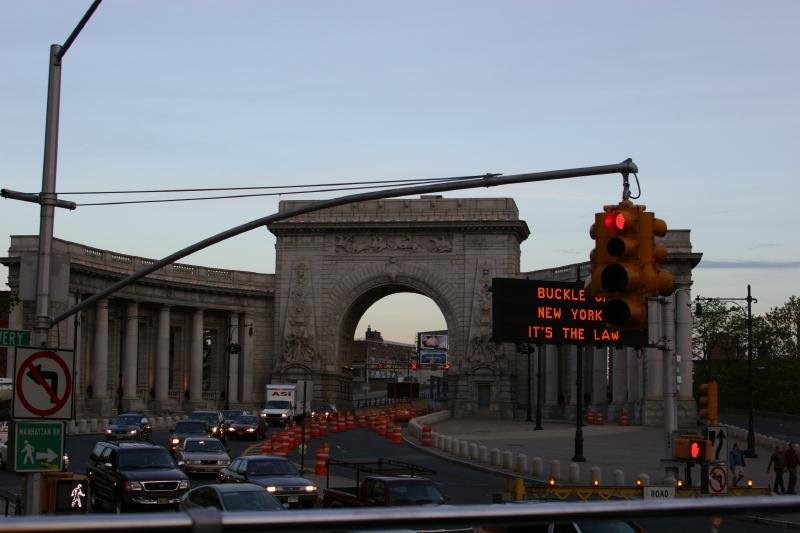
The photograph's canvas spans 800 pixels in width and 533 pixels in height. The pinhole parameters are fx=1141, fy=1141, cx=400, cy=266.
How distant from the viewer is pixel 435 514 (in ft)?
14.5

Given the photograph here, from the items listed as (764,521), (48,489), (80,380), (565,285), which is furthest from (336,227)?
(764,521)

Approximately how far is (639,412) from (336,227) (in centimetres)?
3149

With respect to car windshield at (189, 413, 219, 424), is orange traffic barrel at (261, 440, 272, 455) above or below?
below

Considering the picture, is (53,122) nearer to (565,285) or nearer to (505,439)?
(565,285)

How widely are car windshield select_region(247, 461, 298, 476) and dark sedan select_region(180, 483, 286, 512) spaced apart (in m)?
6.81

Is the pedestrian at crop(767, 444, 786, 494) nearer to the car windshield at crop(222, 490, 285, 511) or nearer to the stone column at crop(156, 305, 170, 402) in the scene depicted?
the car windshield at crop(222, 490, 285, 511)

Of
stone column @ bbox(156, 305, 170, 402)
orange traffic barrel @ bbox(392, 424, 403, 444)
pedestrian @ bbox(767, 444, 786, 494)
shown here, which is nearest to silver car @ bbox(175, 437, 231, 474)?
pedestrian @ bbox(767, 444, 786, 494)

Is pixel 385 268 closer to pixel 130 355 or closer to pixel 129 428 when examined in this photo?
pixel 130 355

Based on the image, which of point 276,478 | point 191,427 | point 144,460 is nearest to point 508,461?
point 191,427

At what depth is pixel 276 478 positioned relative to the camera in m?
30.9

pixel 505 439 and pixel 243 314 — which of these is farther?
pixel 243 314

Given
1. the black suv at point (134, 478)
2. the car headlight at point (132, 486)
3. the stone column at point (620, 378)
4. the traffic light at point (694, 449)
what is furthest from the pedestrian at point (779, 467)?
the stone column at point (620, 378)

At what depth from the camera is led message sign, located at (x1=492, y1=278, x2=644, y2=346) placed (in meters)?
40.9

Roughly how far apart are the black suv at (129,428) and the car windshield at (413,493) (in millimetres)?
30200
